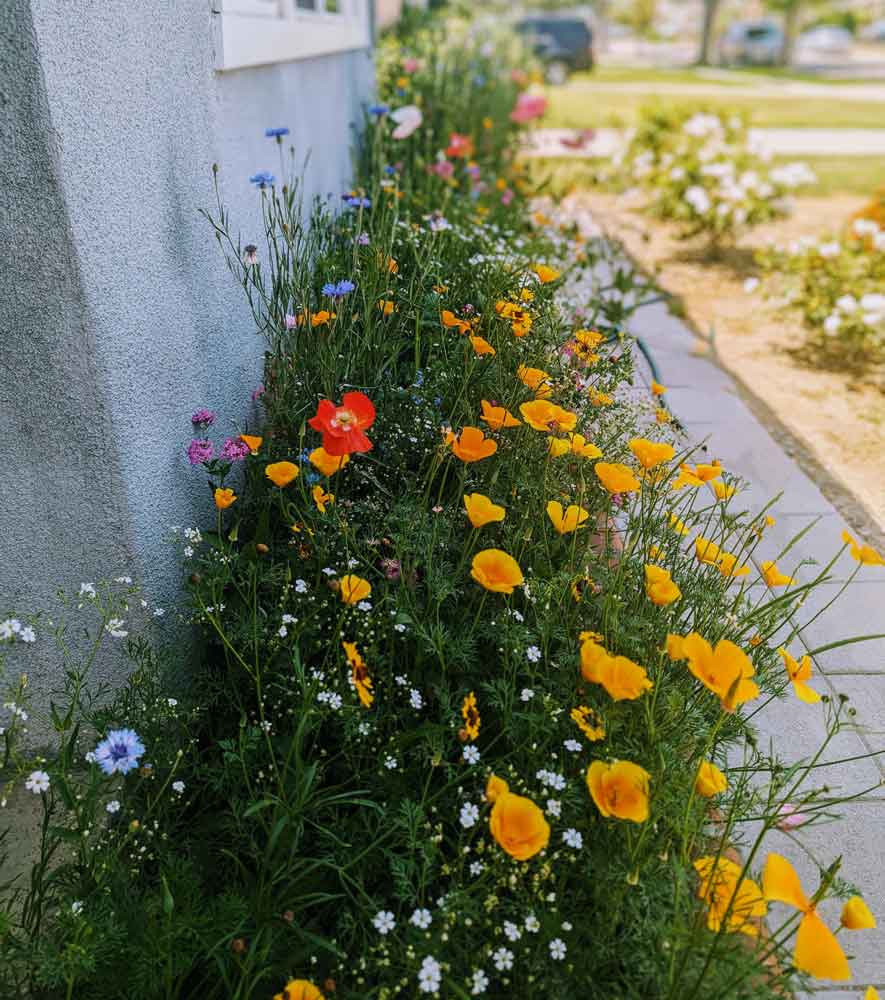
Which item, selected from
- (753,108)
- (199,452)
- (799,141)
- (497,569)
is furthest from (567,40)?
(497,569)

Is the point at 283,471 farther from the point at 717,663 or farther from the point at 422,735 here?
the point at 717,663

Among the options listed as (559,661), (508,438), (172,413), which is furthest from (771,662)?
(172,413)

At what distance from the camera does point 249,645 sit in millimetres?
1736

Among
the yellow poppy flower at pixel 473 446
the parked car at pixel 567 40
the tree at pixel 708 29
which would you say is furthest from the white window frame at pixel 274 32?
the tree at pixel 708 29

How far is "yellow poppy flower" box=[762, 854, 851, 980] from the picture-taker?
114 centimetres

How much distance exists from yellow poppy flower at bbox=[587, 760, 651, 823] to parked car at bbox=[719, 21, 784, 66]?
121 ft

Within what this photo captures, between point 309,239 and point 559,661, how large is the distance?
153cm

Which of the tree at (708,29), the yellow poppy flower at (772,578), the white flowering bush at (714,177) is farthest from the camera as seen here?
the tree at (708,29)

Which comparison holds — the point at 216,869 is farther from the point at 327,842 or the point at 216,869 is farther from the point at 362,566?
the point at 362,566

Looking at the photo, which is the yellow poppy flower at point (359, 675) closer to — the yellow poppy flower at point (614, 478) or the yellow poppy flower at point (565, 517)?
the yellow poppy flower at point (565, 517)

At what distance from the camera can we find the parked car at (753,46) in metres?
33.5

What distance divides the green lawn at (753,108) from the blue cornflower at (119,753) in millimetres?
11357

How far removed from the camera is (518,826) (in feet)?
4.14

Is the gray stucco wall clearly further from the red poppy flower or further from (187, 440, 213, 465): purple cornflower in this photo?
the red poppy flower
